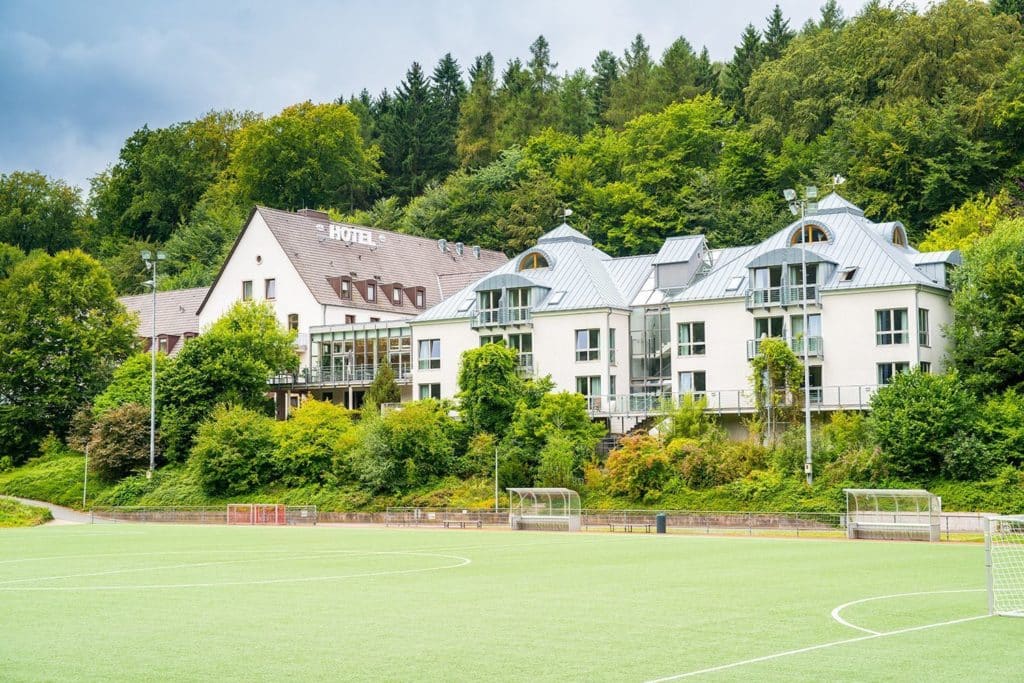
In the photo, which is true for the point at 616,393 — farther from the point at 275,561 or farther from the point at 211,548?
the point at 275,561

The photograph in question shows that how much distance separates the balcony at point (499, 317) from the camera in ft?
243

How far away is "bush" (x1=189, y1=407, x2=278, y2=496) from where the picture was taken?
7019cm

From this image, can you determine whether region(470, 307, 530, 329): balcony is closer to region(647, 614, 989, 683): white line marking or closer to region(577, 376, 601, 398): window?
region(577, 376, 601, 398): window

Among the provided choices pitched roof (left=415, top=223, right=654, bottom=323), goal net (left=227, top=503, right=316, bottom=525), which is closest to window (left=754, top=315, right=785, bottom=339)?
pitched roof (left=415, top=223, right=654, bottom=323)

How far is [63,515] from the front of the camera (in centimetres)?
7150

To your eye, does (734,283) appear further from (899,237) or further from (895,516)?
(895,516)

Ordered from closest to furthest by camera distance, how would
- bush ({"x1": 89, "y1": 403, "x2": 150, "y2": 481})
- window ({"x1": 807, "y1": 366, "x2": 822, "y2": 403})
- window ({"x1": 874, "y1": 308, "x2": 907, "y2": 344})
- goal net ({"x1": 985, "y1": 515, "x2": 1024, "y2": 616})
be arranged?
goal net ({"x1": 985, "y1": 515, "x2": 1024, "y2": 616}) < window ({"x1": 874, "y1": 308, "x2": 907, "y2": 344}) < window ({"x1": 807, "y1": 366, "x2": 822, "y2": 403}) < bush ({"x1": 89, "y1": 403, "x2": 150, "y2": 481})

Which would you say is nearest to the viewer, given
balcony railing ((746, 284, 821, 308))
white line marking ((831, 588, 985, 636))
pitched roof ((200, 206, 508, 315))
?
white line marking ((831, 588, 985, 636))

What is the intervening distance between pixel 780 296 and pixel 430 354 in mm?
23209

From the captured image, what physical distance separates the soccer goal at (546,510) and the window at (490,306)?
2152cm

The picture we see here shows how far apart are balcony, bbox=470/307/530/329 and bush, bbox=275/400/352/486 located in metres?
9.95

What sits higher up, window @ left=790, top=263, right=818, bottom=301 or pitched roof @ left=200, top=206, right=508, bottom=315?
pitched roof @ left=200, top=206, right=508, bottom=315

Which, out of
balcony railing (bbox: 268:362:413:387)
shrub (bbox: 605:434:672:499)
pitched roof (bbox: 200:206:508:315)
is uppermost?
pitched roof (bbox: 200:206:508:315)

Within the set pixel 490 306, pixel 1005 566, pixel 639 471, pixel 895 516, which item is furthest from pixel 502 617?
pixel 490 306
